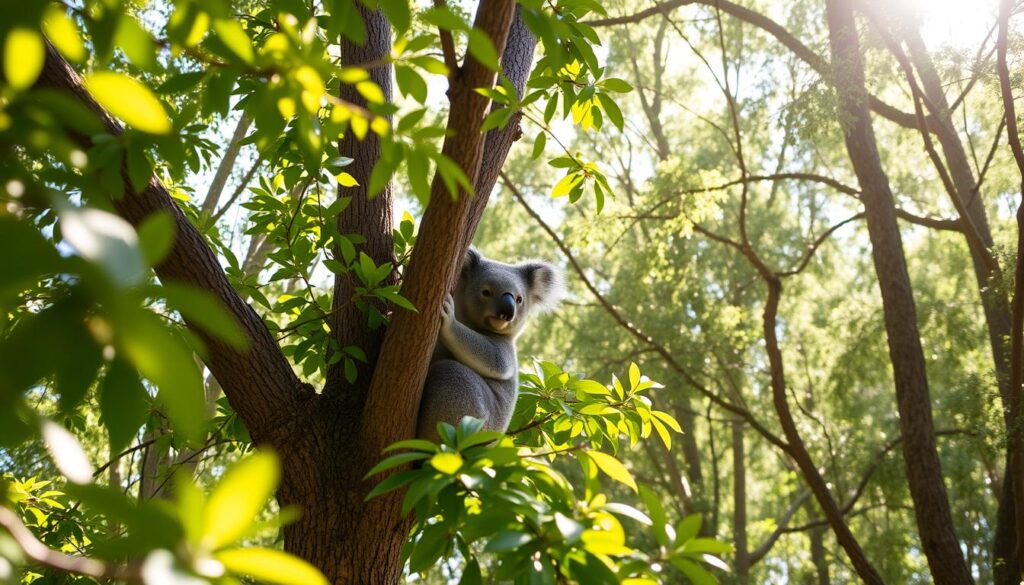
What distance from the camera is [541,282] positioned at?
4.54 m

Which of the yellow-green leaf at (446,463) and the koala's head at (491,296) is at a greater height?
the koala's head at (491,296)

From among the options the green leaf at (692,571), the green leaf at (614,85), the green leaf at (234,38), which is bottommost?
the green leaf at (692,571)

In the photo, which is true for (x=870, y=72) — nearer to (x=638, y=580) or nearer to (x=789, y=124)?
(x=789, y=124)

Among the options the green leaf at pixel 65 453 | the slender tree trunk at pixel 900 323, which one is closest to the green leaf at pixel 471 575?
the green leaf at pixel 65 453

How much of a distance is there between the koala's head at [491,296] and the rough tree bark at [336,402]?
118cm

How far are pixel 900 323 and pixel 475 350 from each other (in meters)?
4.44

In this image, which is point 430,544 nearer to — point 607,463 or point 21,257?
point 607,463

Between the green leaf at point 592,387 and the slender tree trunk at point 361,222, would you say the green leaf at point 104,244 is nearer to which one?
the slender tree trunk at point 361,222

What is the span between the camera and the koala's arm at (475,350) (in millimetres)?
3307

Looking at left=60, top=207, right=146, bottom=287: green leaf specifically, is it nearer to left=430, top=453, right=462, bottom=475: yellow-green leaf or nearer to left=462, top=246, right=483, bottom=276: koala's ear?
left=430, top=453, right=462, bottom=475: yellow-green leaf

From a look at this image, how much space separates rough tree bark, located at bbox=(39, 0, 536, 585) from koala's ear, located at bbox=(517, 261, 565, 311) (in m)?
1.85

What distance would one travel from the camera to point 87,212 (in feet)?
2.32

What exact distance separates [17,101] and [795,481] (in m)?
15.4

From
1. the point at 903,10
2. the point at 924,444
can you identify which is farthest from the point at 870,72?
the point at 924,444
